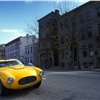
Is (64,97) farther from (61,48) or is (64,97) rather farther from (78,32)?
(61,48)

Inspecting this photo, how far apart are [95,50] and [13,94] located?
95.4ft

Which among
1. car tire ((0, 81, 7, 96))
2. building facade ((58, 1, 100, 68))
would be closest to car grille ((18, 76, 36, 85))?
car tire ((0, 81, 7, 96))

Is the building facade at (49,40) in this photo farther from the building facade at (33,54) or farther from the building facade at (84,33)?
the building facade at (84,33)

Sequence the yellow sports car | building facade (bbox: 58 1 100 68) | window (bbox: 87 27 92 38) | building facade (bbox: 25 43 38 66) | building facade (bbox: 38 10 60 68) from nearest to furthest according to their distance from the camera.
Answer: the yellow sports car → building facade (bbox: 58 1 100 68) → window (bbox: 87 27 92 38) → building facade (bbox: 38 10 60 68) → building facade (bbox: 25 43 38 66)

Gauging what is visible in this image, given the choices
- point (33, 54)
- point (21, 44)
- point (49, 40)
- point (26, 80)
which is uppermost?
point (21, 44)

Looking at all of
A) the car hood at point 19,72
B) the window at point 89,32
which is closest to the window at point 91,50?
the window at point 89,32

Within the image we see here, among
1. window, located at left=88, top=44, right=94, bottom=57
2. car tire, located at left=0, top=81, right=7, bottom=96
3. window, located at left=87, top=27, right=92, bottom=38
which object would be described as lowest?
car tire, located at left=0, top=81, right=7, bottom=96

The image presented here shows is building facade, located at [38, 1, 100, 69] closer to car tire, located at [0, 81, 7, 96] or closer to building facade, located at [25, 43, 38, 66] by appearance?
building facade, located at [25, 43, 38, 66]

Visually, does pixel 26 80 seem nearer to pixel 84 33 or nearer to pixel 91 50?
pixel 91 50

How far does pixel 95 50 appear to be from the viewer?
35.2 meters

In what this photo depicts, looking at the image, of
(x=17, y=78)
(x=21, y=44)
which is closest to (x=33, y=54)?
(x=21, y=44)

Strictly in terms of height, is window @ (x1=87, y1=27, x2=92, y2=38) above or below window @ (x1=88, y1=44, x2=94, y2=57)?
above

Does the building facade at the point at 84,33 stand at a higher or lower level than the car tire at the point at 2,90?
higher

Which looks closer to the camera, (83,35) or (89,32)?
(89,32)
